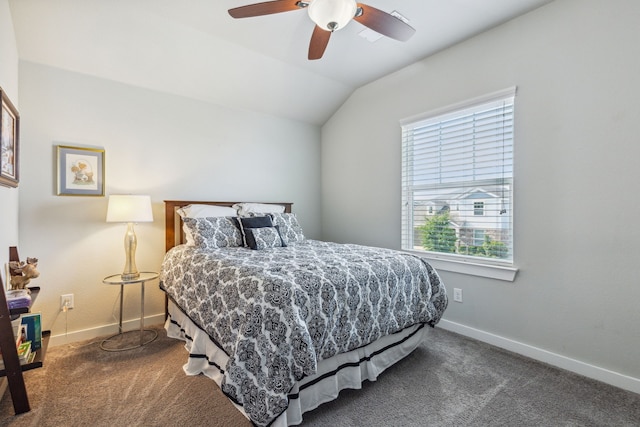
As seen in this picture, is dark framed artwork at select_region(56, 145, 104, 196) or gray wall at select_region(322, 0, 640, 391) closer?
gray wall at select_region(322, 0, 640, 391)

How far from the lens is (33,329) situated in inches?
74.0

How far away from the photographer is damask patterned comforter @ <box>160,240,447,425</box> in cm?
140

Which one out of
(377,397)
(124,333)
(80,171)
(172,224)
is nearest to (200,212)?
(172,224)

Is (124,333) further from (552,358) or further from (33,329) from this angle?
(552,358)

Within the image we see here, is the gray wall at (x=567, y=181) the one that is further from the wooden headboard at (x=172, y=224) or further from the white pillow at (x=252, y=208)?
the wooden headboard at (x=172, y=224)

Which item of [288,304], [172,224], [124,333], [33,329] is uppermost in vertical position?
[172,224]

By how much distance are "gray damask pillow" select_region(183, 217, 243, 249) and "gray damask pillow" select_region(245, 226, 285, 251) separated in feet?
0.52

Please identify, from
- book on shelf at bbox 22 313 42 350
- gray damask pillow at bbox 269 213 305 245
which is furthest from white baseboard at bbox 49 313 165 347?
gray damask pillow at bbox 269 213 305 245

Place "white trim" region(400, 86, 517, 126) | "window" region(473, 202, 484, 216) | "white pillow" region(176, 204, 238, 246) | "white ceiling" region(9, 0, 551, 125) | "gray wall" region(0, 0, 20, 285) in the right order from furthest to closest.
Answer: "white pillow" region(176, 204, 238, 246) < "window" region(473, 202, 484, 216) < "white trim" region(400, 86, 517, 126) < "white ceiling" region(9, 0, 551, 125) < "gray wall" region(0, 0, 20, 285)

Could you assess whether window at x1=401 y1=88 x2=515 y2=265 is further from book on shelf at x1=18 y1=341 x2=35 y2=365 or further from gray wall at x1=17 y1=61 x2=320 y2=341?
book on shelf at x1=18 y1=341 x2=35 y2=365

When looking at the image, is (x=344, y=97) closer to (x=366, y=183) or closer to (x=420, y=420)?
(x=366, y=183)

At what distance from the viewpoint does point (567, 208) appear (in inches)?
84.8

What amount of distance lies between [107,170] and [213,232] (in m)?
1.15

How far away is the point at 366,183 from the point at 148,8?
2.64 m
